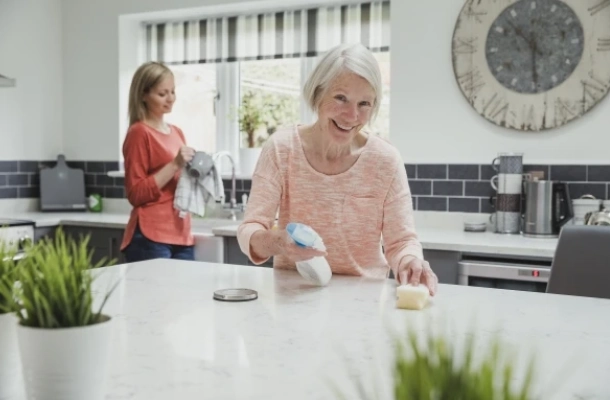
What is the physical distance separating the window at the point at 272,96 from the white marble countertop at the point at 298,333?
2501 millimetres

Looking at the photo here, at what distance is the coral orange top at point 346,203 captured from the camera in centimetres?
189

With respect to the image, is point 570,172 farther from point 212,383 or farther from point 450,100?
point 212,383

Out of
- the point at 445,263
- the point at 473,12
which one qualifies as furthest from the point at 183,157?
the point at 473,12

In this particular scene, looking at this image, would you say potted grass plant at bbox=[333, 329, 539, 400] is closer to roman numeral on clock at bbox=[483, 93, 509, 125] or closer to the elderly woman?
the elderly woman

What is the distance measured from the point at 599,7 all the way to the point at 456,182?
1.04m

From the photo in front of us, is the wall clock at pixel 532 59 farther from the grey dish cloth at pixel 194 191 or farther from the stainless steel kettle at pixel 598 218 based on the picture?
Answer: the grey dish cloth at pixel 194 191

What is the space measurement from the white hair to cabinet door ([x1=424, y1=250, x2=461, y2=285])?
3.99ft

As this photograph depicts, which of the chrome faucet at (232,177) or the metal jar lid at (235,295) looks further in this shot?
the chrome faucet at (232,177)

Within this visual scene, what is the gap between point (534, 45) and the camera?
3279mm

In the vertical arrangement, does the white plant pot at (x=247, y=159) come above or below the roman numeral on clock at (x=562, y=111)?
below

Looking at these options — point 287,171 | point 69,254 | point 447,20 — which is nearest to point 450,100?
point 447,20

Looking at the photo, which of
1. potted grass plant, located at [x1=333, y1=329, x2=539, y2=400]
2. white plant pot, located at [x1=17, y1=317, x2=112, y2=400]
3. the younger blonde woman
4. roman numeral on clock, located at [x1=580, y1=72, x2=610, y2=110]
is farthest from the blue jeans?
potted grass plant, located at [x1=333, y1=329, x2=539, y2=400]

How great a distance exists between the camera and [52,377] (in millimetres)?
736

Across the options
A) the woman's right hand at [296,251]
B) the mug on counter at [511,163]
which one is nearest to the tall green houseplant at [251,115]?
the mug on counter at [511,163]
